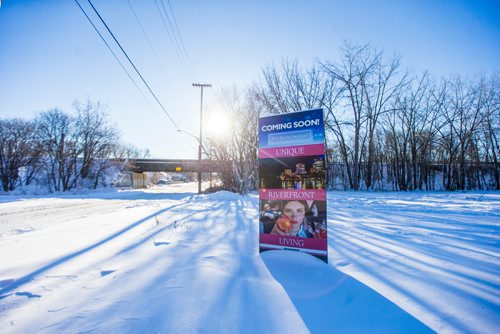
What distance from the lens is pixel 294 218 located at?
3176 mm

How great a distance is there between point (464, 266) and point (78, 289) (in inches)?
193

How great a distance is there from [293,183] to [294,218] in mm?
541

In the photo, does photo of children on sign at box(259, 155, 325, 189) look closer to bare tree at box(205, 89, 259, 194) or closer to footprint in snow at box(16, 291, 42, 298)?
footprint in snow at box(16, 291, 42, 298)

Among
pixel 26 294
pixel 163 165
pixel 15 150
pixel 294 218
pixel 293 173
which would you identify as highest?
pixel 15 150

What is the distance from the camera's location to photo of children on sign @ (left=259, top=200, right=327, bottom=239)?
9.80 feet

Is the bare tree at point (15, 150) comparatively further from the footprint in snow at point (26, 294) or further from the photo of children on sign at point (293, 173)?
the photo of children on sign at point (293, 173)

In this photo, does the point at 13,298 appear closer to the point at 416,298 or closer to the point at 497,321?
the point at 416,298

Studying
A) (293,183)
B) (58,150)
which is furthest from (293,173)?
(58,150)

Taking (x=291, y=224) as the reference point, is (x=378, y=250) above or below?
below

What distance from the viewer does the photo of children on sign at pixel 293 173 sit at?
3.04 metres

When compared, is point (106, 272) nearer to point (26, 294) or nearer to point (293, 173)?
point (26, 294)

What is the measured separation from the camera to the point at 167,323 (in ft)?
5.65

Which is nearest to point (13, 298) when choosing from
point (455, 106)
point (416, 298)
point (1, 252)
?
point (1, 252)

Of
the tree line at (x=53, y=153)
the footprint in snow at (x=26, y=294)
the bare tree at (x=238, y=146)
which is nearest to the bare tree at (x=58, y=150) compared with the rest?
the tree line at (x=53, y=153)
